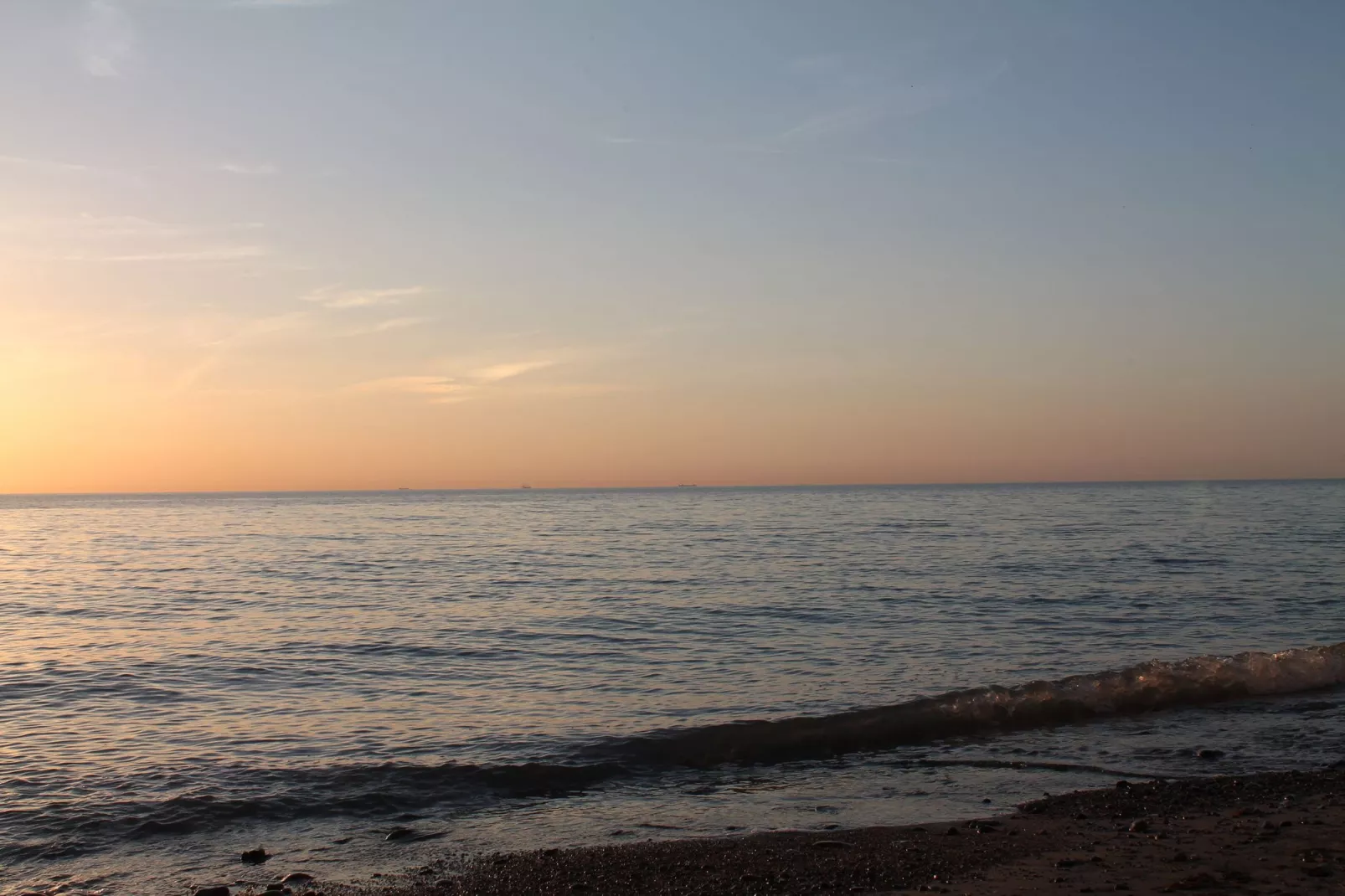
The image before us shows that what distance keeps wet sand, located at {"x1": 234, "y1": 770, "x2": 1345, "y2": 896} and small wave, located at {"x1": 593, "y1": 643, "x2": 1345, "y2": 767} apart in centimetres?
403

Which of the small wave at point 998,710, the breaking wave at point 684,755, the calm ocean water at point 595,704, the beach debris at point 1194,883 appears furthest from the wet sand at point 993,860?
the small wave at point 998,710

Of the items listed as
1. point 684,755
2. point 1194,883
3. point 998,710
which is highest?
point 1194,883

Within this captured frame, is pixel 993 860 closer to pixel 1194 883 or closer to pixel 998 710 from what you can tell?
pixel 1194 883

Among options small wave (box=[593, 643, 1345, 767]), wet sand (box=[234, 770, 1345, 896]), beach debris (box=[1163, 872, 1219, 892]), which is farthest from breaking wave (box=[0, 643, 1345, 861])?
beach debris (box=[1163, 872, 1219, 892])

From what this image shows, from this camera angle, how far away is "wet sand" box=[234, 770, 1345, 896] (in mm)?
8258

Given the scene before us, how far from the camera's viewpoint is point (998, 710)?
15.6 m

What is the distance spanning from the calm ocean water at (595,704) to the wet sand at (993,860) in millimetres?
838

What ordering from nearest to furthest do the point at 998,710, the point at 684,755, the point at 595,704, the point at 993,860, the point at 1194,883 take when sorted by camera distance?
the point at 1194,883, the point at 993,860, the point at 684,755, the point at 998,710, the point at 595,704

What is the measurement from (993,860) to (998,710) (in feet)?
23.4

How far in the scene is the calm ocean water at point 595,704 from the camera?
36.2 ft

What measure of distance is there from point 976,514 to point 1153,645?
7564cm

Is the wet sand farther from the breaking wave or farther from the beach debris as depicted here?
the breaking wave

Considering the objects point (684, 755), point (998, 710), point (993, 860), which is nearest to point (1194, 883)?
point (993, 860)

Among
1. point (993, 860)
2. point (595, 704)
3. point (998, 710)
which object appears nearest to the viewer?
point (993, 860)
